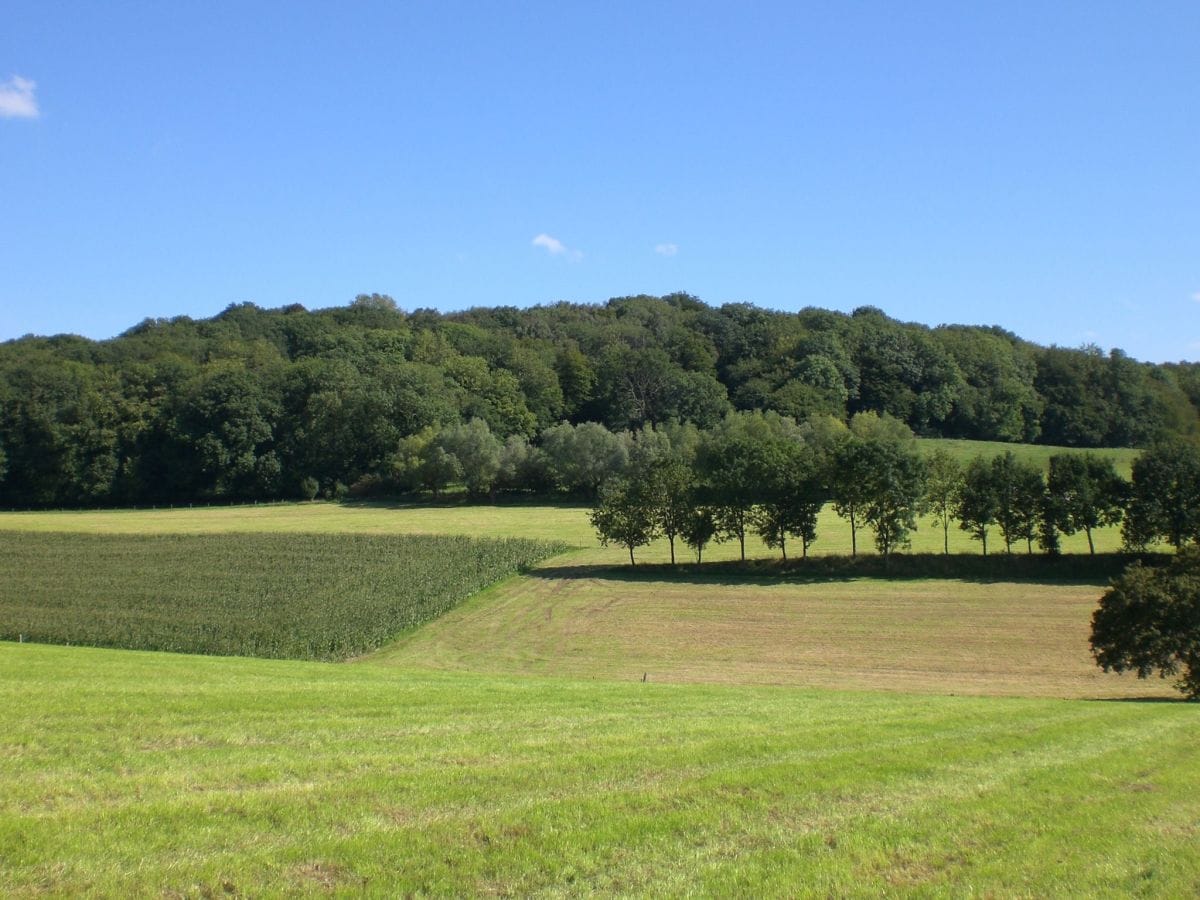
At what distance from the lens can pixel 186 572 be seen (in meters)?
54.8

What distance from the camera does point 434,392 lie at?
4589 inches

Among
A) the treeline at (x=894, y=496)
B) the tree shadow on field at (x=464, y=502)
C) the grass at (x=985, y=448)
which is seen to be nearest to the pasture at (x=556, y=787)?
the treeline at (x=894, y=496)

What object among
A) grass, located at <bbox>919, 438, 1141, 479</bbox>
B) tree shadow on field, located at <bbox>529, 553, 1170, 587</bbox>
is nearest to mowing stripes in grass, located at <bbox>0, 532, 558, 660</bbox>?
tree shadow on field, located at <bbox>529, 553, 1170, 587</bbox>

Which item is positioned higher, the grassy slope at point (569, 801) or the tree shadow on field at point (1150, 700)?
the grassy slope at point (569, 801)

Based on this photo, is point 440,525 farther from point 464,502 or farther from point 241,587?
point 241,587

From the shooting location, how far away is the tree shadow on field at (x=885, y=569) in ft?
183

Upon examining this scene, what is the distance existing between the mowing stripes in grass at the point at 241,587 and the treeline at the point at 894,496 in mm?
10611

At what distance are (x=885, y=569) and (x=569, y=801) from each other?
5185 cm

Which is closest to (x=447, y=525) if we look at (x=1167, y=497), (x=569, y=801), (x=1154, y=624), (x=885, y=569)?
(x=885, y=569)

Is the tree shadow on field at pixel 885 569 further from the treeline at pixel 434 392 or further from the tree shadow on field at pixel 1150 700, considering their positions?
the treeline at pixel 434 392

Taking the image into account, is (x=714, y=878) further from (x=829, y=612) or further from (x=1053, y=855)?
(x=829, y=612)

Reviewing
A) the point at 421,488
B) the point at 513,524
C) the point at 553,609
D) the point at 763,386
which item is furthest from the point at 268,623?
the point at 763,386

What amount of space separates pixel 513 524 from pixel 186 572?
34.0m

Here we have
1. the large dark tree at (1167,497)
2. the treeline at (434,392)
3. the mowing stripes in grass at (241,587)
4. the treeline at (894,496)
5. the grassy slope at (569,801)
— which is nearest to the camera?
the grassy slope at (569,801)
